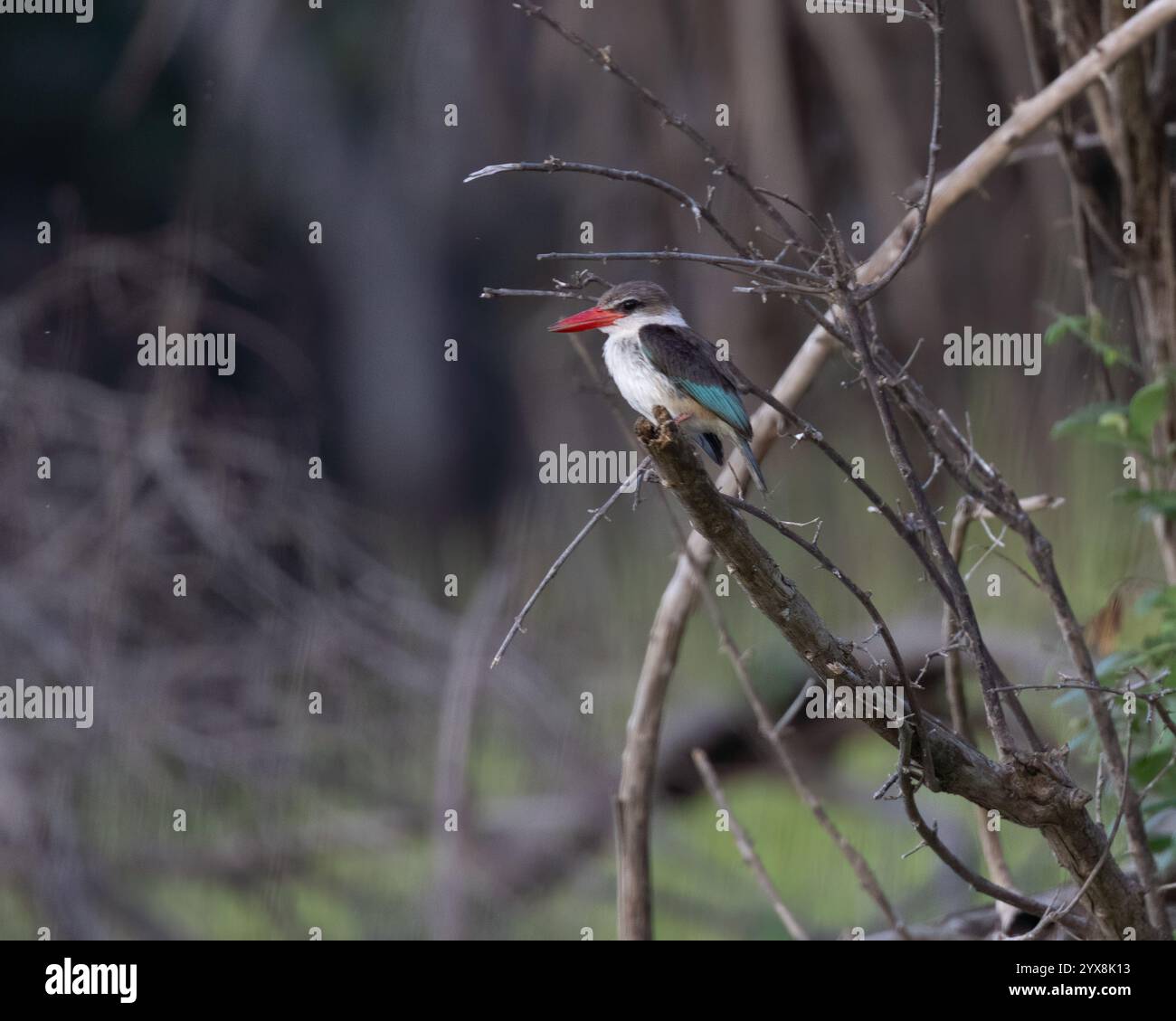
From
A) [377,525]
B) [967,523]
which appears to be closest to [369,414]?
[377,525]

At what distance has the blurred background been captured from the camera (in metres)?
4.28

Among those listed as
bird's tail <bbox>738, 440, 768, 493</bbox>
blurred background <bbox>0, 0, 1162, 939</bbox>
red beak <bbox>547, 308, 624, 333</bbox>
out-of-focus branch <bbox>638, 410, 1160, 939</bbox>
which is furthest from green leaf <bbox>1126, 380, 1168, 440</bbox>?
→ blurred background <bbox>0, 0, 1162, 939</bbox>

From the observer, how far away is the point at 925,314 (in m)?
4.51

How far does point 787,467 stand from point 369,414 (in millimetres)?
3103

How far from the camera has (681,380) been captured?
2545 mm

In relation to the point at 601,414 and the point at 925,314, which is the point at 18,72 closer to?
the point at 601,414

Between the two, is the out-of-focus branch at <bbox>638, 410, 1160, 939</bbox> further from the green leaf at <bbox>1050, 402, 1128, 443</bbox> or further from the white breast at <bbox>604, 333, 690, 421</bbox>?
the green leaf at <bbox>1050, 402, 1128, 443</bbox>

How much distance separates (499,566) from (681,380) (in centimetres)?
235

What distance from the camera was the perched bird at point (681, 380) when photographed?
2.55 meters

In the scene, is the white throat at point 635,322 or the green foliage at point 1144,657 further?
the white throat at point 635,322

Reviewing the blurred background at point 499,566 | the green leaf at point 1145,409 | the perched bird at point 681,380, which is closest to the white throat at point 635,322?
the perched bird at point 681,380

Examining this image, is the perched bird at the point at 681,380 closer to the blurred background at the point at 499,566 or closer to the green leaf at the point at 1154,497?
the green leaf at the point at 1154,497

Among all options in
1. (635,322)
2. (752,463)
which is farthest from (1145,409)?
(635,322)

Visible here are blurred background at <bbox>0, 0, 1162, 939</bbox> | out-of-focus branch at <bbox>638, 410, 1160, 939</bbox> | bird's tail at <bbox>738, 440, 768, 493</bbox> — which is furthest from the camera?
blurred background at <bbox>0, 0, 1162, 939</bbox>
